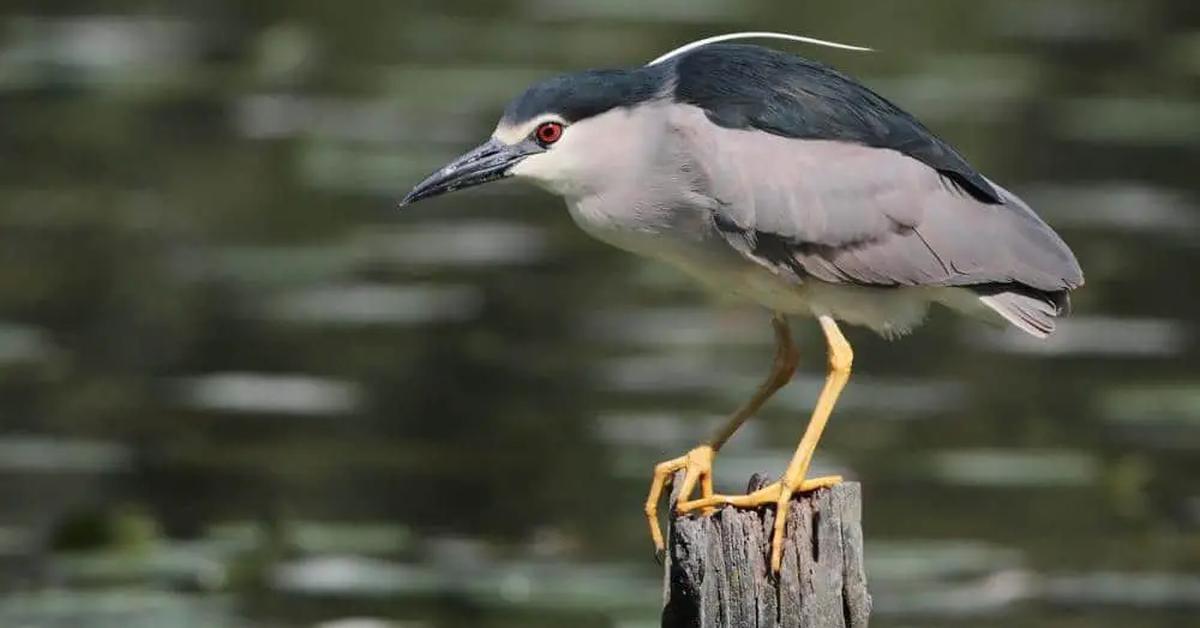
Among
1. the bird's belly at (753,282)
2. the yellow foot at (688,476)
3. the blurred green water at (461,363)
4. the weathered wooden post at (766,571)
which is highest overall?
the blurred green water at (461,363)

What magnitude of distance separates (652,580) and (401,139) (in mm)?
6243

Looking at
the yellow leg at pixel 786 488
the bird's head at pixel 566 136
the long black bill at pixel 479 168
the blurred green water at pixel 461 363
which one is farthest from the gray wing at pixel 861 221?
the blurred green water at pixel 461 363

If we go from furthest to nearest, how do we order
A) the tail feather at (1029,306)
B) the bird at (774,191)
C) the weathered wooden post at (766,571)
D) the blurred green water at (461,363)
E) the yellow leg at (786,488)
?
the blurred green water at (461,363) → the tail feather at (1029,306) → the bird at (774,191) → the yellow leg at (786,488) → the weathered wooden post at (766,571)

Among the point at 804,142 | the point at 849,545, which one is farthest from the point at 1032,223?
the point at 849,545

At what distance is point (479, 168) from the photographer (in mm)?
6523

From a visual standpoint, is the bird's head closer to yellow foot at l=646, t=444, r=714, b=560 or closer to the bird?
the bird

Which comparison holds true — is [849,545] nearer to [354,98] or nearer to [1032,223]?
[1032,223]

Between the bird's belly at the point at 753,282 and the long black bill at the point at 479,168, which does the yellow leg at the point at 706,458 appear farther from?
the long black bill at the point at 479,168

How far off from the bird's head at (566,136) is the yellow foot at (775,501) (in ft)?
2.99

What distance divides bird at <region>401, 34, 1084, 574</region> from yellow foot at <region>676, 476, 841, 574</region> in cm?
27

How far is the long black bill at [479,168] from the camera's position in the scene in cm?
650

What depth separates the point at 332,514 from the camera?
9.75 metres

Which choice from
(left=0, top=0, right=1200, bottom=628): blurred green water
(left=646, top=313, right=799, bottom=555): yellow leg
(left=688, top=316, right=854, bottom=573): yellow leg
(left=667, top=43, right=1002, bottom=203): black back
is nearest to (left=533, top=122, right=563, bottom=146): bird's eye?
(left=667, top=43, right=1002, bottom=203): black back

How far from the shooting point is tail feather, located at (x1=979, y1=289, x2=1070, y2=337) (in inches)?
260
